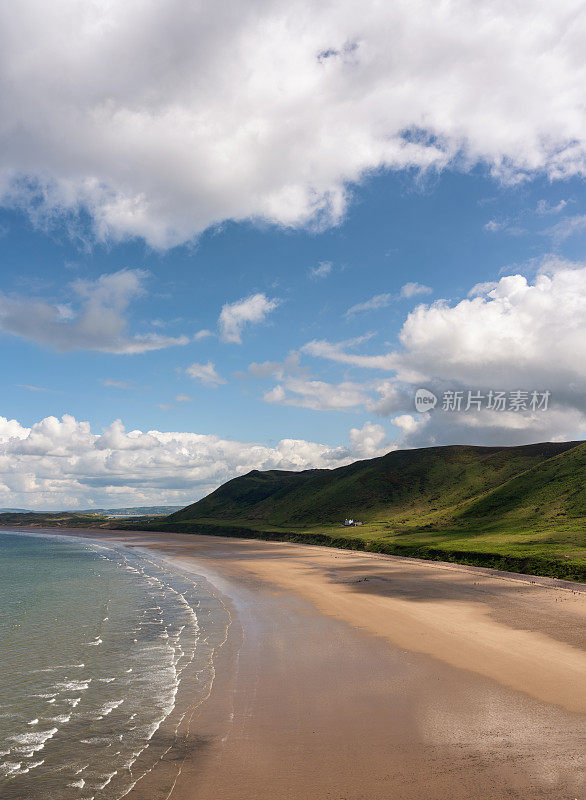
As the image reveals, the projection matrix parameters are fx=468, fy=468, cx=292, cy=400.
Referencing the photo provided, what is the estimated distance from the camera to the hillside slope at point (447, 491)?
302 feet

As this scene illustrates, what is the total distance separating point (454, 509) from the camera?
11388 cm

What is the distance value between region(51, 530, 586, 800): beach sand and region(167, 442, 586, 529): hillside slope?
2378 inches

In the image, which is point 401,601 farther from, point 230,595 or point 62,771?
point 62,771

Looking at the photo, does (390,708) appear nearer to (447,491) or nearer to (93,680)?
(93,680)

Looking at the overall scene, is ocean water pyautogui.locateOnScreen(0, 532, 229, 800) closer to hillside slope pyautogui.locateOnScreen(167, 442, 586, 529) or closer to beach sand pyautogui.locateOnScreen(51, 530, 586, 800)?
beach sand pyautogui.locateOnScreen(51, 530, 586, 800)

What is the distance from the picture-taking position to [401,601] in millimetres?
35812

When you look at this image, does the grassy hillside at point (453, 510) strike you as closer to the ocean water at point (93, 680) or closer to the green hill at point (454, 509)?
the green hill at point (454, 509)

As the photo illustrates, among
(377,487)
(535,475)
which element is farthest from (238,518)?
(535,475)

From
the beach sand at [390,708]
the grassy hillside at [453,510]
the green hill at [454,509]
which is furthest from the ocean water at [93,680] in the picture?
the green hill at [454,509]

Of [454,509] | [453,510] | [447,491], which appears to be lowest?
[453,510]

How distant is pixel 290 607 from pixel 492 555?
106 ft

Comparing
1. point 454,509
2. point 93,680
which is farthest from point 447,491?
point 93,680

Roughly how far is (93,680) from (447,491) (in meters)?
138

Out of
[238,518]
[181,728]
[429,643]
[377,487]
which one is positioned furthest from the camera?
[238,518]
